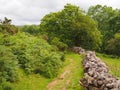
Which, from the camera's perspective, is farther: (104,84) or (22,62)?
(22,62)

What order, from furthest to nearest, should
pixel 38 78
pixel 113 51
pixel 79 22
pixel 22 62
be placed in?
pixel 113 51 < pixel 79 22 < pixel 22 62 < pixel 38 78

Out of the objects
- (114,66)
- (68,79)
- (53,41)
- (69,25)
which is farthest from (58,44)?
(68,79)

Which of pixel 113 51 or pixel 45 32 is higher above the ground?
pixel 45 32

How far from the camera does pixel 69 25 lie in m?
57.3

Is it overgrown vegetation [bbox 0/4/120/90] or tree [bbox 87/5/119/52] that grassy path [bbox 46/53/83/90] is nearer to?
overgrown vegetation [bbox 0/4/120/90]

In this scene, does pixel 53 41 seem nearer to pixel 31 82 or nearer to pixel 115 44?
pixel 115 44

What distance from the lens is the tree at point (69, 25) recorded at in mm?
56688

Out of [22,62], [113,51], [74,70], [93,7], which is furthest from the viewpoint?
[93,7]

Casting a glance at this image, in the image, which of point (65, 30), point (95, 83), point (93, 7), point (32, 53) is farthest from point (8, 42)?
point (93, 7)

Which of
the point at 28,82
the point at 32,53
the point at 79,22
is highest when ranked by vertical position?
the point at 79,22

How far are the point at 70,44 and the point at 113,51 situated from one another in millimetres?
9852

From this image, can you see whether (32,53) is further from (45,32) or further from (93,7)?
(93,7)

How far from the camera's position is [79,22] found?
5712 centimetres

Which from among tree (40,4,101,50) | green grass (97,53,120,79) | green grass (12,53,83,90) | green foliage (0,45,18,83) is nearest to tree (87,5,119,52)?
tree (40,4,101,50)
